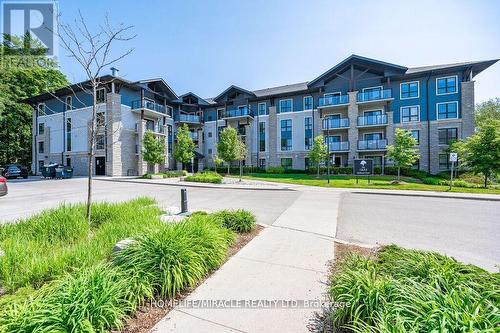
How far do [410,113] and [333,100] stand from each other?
32.0ft

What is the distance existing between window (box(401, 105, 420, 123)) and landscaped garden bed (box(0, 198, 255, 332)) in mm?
33339

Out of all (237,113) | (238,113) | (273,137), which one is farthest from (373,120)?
(237,113)

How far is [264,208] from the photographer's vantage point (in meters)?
10.9

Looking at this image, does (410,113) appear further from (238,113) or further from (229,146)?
(238,113)

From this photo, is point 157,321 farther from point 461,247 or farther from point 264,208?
point 264,208

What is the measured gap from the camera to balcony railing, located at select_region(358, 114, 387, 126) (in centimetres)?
3054

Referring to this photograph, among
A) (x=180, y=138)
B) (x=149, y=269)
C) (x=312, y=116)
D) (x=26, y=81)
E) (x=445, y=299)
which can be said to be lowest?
(x=149, y=269)

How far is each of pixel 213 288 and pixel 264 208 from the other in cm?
751

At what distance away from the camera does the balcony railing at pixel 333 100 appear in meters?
32.5

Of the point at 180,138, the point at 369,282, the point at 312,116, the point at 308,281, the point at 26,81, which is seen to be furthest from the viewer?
the point at 26,81

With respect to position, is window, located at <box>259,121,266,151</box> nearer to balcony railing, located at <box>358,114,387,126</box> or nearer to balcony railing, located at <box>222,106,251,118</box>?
balcony railing, located at <box>222,106,251,118</box>

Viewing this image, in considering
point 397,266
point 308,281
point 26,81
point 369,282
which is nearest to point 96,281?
point 308,281

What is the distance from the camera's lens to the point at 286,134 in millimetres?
38000

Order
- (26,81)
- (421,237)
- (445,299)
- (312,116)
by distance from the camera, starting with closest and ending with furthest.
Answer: (445,299) → (421,237) → (312,116) → (26,81)
